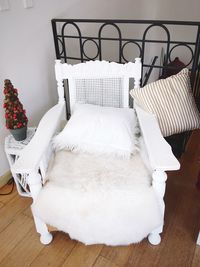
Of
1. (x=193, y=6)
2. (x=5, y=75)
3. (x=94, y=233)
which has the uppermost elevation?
(x=193, y=6)

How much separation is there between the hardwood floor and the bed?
7cm

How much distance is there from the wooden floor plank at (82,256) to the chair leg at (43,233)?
0.49ft

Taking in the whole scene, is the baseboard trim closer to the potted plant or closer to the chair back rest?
the potted plant

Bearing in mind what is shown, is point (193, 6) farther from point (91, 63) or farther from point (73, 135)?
point (73, 135)

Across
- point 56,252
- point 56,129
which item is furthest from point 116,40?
point 56,252

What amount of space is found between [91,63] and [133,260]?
113 centimetres

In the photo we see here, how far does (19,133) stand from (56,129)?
0.76 ft

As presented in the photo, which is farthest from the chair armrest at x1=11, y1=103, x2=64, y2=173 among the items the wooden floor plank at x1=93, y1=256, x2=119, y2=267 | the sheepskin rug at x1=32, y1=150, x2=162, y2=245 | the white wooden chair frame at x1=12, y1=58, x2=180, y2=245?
the wooden floor plank at x1=93, y1=256, x2=119, y2=267

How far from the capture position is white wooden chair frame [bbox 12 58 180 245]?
3.31 ft

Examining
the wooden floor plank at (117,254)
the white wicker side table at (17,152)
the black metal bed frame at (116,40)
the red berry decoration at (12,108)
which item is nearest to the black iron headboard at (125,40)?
the black metal bed frame at (116,40)

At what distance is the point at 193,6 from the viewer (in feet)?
10.1

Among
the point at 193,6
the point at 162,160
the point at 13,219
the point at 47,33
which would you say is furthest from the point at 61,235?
the point at 193,6

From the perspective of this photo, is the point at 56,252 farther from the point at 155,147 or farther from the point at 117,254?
the point at 155,147

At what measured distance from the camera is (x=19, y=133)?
141 cm
